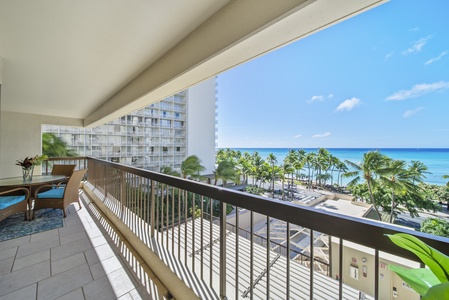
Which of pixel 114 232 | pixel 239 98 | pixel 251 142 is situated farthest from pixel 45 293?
pixel 251 142

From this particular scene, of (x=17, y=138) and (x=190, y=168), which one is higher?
(x=17, y=138)

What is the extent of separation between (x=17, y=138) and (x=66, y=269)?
5.06 meters

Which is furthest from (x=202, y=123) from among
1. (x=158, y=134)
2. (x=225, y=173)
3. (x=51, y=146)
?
(x=51, y=146)

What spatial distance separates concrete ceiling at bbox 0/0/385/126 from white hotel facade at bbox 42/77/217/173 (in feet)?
38.6

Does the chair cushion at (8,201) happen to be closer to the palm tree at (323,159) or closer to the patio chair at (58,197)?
the patio chair at (58,197)

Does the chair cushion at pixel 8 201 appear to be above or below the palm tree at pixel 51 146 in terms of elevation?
below

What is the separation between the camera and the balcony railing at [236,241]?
73cm

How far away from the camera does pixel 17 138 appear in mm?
4934

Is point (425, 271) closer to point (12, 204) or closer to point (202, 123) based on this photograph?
point (12, 204)

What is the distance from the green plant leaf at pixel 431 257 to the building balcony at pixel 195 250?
205 millimetres

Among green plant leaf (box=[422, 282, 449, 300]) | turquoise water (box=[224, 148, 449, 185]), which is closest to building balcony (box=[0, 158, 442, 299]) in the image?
green plant leaf (box=[422, 282, 449, 300])

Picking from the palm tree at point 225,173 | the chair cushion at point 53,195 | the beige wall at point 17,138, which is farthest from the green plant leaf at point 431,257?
the palm tree at point 225,173

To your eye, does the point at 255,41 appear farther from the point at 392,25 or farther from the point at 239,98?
the point at 239,98

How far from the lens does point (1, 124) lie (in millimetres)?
4703
